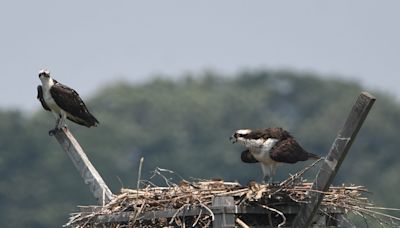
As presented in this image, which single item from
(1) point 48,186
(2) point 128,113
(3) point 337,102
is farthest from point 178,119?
(1) point 48,186

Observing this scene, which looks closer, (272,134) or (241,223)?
(241,223)

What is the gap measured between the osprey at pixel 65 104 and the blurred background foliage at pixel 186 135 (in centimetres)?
2904

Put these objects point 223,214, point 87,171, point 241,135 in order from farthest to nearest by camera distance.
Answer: point 241,135 → point 87,171 → point 223,214

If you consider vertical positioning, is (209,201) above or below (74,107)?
below

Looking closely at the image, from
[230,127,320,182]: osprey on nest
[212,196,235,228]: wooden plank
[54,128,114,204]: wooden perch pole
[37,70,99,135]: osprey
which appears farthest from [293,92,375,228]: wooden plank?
[37,70,99,135]: osprey

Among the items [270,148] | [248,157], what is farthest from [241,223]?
[248,157]

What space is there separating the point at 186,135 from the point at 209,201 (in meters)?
58.0

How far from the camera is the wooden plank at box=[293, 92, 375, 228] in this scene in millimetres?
10609

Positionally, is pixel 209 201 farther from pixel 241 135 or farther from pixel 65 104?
pixel 65 104

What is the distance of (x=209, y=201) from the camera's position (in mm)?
11578

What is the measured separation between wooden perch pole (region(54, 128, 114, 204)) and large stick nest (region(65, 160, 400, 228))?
7.7 inches

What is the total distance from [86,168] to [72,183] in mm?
44087

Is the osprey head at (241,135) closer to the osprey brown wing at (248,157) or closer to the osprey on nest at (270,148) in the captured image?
the osprey on nest at (270,148)

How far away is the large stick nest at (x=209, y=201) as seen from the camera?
11.5 meters
